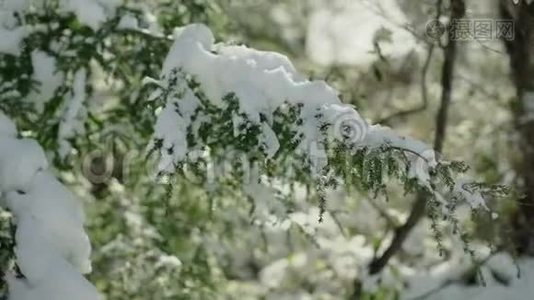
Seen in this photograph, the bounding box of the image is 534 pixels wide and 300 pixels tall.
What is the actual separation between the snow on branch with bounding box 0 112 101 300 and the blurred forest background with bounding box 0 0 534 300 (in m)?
0.49

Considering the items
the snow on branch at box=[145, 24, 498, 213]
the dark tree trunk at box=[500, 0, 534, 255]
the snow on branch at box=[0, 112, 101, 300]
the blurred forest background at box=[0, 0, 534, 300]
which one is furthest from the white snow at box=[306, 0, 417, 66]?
the snow on branch at box=[0, 112, 101, 300]

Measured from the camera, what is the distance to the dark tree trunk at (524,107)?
4961 mm

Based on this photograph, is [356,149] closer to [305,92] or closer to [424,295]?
[305,92]

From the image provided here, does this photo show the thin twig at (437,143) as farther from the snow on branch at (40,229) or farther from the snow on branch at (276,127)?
the snow on branch at (40,229)

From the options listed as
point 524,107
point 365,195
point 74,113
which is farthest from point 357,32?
point 74,113

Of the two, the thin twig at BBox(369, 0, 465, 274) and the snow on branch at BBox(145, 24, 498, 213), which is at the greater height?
the snow on branch at BBox(145, 24, 498, 213)

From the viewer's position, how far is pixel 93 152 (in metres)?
4.59

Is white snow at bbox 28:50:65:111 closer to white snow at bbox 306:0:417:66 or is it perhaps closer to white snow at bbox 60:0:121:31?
white snow at bbox 60:0:121:31

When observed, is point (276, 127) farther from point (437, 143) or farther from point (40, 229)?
point (437, 143)

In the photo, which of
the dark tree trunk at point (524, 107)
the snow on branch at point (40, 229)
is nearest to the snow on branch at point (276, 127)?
the snow on branch at point (40, 229)

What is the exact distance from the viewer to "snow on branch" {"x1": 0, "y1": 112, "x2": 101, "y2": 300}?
335 cm

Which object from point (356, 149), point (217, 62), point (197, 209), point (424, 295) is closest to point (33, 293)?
point (217, 62)

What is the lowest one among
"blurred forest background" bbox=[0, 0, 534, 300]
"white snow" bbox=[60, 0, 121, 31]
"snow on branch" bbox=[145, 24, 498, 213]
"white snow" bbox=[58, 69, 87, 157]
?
"blurred forest background" bbox=[0, 0, 534, 300]

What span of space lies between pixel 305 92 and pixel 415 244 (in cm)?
286
